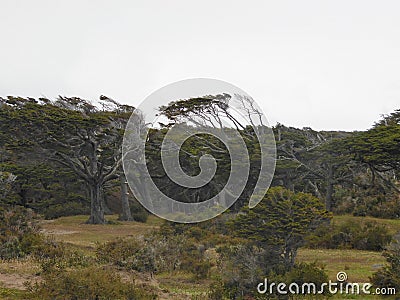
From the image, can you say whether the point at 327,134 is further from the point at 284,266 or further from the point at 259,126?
the point at 284,266

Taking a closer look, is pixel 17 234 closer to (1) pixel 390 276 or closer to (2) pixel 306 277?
(2) pixel 306 277

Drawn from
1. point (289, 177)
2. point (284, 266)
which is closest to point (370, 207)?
point (289, 177)

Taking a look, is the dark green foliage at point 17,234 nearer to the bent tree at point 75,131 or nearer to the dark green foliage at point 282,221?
the dark green foliage at point 282,221

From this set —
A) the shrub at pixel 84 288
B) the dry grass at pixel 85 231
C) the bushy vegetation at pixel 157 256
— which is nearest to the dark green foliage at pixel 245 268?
the bushy vegetation at pixel 157 256

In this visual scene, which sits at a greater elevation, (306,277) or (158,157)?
(158,157)

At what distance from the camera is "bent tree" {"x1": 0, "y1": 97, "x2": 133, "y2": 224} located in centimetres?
2325

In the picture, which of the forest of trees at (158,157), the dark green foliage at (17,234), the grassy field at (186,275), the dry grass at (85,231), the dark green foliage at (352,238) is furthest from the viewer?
the forest of trees at (158,157)

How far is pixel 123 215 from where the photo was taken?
28422 millimetres

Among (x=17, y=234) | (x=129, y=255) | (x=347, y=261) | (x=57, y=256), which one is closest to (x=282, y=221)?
(x=347, y=261)

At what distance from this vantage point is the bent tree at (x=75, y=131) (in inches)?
915

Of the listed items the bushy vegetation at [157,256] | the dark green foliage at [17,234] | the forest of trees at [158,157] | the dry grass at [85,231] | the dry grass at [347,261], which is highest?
the forest of trees at [158,157]

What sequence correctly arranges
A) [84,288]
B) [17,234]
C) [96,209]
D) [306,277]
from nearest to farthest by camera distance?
[84,288] → [306,277] → [17,234] → [96,209]

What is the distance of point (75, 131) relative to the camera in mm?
24266

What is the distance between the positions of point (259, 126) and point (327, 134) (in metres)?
7.03
